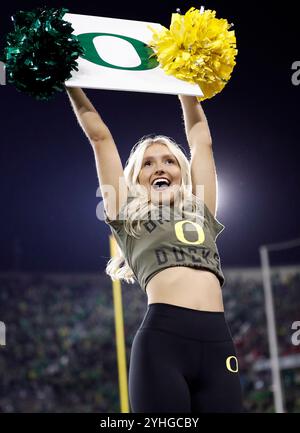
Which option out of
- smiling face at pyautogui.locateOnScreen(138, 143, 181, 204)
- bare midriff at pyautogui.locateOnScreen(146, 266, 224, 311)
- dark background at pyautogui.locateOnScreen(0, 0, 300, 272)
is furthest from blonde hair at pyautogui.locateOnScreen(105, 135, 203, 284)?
dark background at pyautogui.locateOnScreen(0, 0, 300, 272)

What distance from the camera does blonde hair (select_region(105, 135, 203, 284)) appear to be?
7.83ft

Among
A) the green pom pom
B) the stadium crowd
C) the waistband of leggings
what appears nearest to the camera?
the waistband of leggings

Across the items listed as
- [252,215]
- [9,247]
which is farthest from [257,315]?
[9,247]

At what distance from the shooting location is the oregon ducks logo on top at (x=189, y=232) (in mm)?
2293

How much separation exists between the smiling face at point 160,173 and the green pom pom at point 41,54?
440mm

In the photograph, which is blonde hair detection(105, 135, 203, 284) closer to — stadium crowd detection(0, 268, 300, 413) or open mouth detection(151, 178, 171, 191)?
open mouth detection(151, 178, 171, 191)

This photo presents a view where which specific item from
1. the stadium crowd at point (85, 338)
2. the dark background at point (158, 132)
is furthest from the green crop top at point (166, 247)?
the stadium crowd at point (85, 338)

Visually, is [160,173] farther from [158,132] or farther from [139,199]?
[158,132]

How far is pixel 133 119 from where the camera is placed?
13898 millimetres

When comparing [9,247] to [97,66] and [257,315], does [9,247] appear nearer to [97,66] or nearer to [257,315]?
[257,315]

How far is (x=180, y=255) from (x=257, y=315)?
13.1 m

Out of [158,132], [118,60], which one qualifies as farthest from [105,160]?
[158,132]

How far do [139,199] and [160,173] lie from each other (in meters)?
0.15

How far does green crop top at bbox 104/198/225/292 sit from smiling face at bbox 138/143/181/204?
0.11 meters
